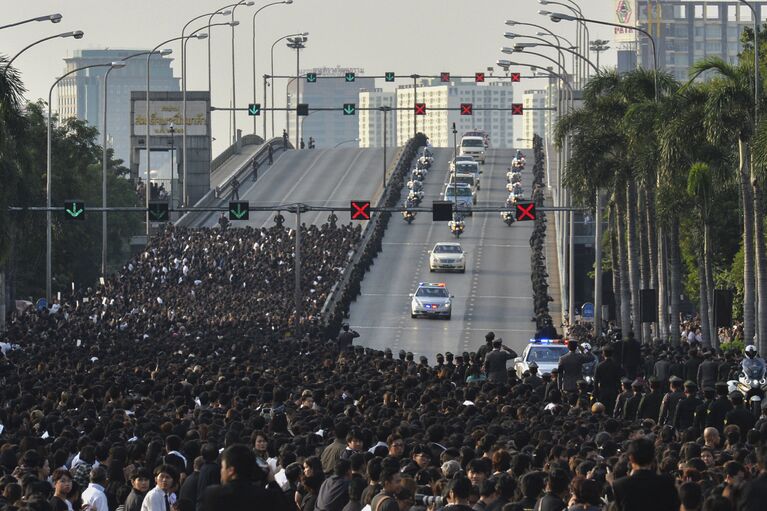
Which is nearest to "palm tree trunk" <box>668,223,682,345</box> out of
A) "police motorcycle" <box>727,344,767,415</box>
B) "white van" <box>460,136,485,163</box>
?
"police motorcycle" <box>727,344,767,415</box>

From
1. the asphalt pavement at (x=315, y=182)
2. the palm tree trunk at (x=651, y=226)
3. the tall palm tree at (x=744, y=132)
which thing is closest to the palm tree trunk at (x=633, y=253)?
the palm tree trunk at (x=651, y=226)

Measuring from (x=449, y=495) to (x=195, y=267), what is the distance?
197ft

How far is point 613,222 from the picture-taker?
75062mm

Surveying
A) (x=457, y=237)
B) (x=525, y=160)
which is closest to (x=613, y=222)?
(x=457, y=237)

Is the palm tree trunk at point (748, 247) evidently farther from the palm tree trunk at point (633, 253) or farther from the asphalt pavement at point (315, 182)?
the asphalt pavement at point (315, 182)

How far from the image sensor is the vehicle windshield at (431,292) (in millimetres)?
70875

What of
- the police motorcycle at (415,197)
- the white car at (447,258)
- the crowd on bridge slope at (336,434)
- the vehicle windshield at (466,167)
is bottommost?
the crowd on bridge slope at (336,434)

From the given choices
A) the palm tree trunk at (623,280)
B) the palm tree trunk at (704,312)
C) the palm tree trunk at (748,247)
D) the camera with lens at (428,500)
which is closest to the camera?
the camera with lens at (428,500)

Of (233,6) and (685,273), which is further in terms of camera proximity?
(233,6)

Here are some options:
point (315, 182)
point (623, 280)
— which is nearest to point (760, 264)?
point (623, 280)

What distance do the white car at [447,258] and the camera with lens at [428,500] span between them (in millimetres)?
65948

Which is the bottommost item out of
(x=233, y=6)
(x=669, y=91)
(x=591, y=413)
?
(x=591, y=413)

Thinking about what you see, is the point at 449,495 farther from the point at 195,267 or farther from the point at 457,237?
the point at 457,237

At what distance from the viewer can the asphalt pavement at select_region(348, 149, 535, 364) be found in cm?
6588
